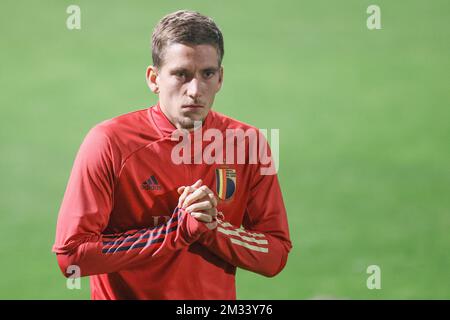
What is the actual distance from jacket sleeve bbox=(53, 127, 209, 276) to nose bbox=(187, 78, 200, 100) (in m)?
0.31

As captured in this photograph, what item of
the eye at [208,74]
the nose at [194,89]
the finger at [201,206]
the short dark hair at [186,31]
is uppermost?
the short dark hair at [186,31]

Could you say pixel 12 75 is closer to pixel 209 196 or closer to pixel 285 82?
pixel 285 82

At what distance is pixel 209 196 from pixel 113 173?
13.2 inches

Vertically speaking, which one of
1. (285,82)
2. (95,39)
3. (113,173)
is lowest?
(113,173)

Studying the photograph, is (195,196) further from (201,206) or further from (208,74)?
(208,74)

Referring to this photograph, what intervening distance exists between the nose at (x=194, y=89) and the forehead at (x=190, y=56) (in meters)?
0.05

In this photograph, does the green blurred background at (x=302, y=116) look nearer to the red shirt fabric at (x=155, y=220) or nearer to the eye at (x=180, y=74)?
the red shirt fabric at (x=155, y=220)

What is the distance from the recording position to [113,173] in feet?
8.84

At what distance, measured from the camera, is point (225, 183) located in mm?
2838

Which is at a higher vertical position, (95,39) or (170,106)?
(95,39)

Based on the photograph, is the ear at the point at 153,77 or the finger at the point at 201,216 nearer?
the finger at the point at 201,216

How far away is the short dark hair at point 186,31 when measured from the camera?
2.71 meters

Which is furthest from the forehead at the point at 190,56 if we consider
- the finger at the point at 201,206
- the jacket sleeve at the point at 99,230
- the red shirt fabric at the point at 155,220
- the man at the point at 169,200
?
the finger at the point at 201,206
